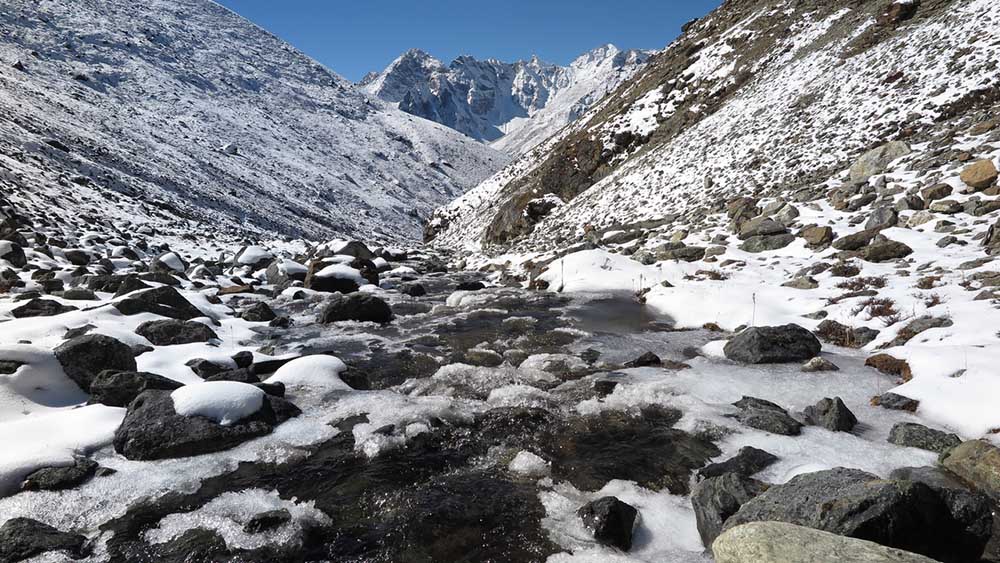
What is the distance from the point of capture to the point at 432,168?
386 ft

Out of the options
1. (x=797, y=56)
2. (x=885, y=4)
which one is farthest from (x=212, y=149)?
(x=885, y=4)

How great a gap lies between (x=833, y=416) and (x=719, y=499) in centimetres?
261

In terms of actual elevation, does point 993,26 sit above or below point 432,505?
above

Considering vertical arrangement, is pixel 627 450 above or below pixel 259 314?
above

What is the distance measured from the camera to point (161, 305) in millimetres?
11547

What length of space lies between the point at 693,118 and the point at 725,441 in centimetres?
3123

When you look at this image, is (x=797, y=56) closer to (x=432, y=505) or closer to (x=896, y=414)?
(x=896, y=414)

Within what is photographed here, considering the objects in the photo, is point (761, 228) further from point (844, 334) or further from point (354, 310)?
point (354, 310)

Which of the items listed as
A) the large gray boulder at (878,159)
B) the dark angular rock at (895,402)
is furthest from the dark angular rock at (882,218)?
the dark angular rock at (895,402)

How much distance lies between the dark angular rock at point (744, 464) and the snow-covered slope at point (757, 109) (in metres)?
16.6

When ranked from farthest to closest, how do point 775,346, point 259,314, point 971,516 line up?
point 259,314, point 775,346, point 971,516

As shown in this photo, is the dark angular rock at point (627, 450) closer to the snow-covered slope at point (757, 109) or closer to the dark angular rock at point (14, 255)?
the snow-covered slope at point (757, 109)

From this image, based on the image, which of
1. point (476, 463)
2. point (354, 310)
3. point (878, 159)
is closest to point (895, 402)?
point (476, 463)

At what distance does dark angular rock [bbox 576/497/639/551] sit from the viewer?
14.9 feet
